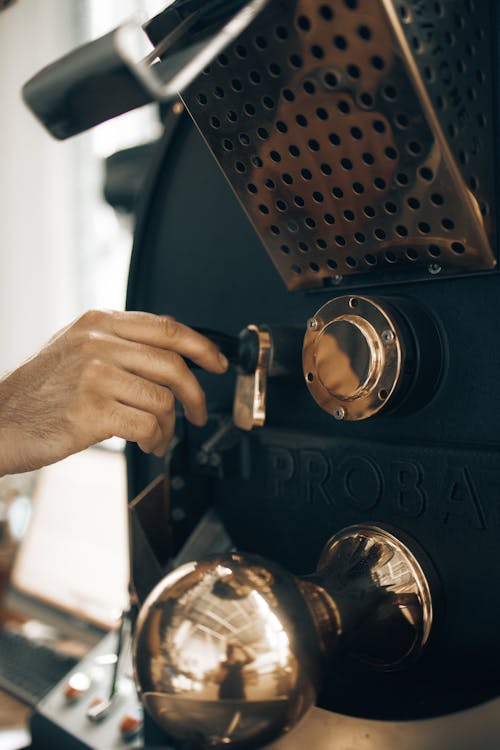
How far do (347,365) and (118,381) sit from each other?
8.5 inches

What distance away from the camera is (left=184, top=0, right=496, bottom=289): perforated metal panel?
40cm

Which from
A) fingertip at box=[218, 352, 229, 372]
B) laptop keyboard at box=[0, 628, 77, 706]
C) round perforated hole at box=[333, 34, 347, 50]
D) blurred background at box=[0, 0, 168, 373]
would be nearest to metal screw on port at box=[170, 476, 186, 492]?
fingertip at box=[218, 352, 229, 372]

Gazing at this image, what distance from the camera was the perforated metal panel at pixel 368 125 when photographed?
0.40 meters

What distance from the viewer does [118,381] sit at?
60cm

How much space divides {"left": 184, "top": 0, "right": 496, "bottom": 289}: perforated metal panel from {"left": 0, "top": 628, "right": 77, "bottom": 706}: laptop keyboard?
38.0 inches

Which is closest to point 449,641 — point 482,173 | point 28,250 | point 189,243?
point 482,173

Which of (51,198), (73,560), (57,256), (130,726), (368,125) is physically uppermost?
(368,125)

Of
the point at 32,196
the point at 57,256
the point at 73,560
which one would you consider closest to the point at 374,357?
the point at 73,560

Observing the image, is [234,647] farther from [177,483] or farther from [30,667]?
[30,667]

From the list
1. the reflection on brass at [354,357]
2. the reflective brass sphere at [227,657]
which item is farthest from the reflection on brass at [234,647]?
the reflection on brass at [354,357]

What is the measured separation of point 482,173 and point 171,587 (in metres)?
0.31

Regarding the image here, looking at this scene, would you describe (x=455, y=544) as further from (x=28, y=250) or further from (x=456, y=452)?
(x=28, y=250)

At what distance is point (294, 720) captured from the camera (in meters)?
0.41

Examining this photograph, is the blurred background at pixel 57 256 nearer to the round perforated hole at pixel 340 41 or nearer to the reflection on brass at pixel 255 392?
the reflection on brass at pixel 255 392
